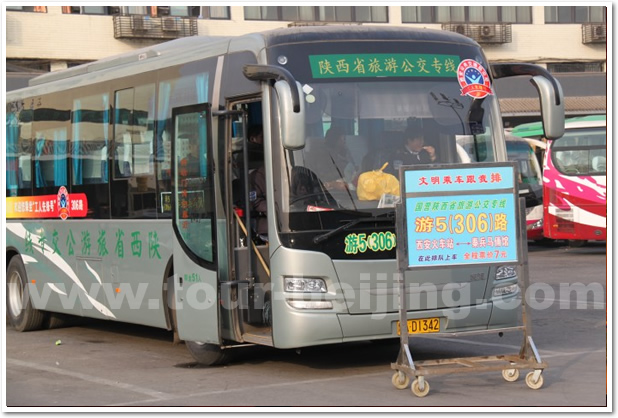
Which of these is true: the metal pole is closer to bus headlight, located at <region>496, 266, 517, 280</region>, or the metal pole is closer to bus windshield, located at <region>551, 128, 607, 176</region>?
bus headlight, located at <region>496, 266, 517, 280</region>

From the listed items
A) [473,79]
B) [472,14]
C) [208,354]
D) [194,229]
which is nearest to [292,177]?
[194,229]

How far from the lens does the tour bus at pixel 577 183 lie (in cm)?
2498

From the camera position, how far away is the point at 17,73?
3697 centimetres

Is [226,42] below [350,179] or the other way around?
the other way around

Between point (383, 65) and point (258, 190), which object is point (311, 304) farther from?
point (383, 65)

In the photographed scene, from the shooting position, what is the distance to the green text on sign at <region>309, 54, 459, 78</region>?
33.2ft

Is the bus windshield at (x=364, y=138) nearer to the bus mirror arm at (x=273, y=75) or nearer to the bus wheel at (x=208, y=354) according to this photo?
the bus mirror arm at (x=273, y=75)

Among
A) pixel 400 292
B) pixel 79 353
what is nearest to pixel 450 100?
pixel 400 292

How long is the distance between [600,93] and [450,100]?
37.0 meters

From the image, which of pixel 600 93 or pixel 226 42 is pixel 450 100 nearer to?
pixel 226 42

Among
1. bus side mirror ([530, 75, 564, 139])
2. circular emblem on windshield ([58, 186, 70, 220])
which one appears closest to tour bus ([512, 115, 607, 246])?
circular emblem on windshield ([58, 186, 70, 220])

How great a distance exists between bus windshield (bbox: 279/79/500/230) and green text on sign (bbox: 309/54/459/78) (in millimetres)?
88

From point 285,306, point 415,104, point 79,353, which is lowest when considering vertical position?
point 79,353

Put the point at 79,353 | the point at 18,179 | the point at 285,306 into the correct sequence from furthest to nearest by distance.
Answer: the point at 18,179 → the point at 79,353 → the point at 285,306
